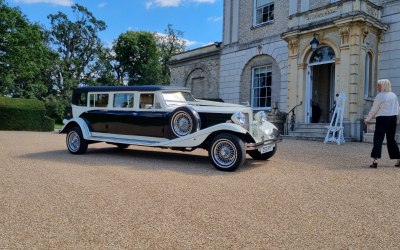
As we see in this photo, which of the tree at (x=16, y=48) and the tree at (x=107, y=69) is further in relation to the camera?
the tree at (x=107, y=69)

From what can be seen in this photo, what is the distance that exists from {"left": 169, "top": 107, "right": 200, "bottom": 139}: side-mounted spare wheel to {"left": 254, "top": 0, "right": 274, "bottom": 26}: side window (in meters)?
12.6

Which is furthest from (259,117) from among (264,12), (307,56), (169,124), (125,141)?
(264,12)

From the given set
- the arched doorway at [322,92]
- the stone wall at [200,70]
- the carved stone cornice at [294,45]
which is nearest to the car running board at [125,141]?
the carved stone cornice at [294,45]

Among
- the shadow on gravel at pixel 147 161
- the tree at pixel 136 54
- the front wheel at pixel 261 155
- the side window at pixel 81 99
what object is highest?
the tree at pixel 136 54

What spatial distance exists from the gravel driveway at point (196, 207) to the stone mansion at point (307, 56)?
7.16 meters

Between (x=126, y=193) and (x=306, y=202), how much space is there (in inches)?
83.1

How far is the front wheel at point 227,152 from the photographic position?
18.4 ft

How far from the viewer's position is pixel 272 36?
16.6 m

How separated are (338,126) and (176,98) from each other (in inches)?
271

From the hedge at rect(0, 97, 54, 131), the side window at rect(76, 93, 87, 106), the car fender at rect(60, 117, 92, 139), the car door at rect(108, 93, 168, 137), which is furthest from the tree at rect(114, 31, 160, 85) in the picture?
the car door at rect(108, 93, 168, 137)

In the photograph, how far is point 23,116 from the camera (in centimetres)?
1908

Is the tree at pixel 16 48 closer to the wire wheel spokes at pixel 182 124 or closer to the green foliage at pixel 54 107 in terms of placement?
the green foliage at pixel 54 107

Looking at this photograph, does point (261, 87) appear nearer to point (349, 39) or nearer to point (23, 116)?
point (349, 39)

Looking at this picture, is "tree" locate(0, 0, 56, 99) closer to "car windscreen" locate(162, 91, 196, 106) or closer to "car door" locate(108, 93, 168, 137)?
"car door" locate(108, 93, 168, 137)
